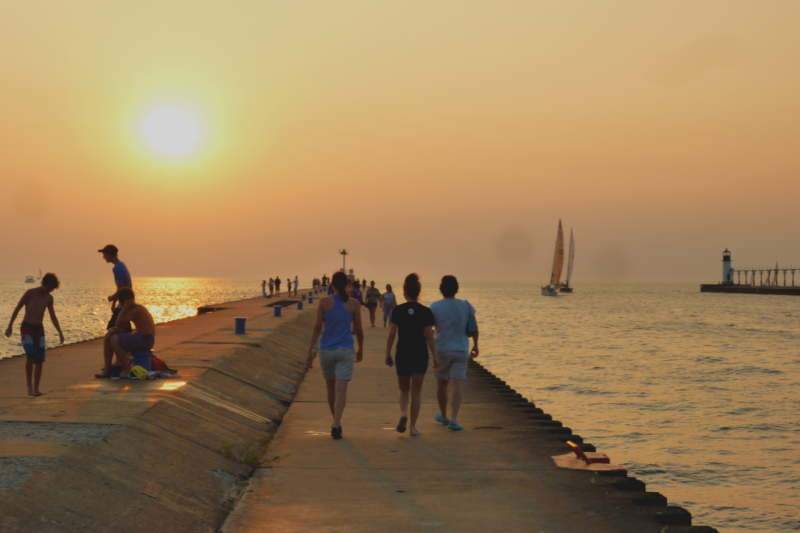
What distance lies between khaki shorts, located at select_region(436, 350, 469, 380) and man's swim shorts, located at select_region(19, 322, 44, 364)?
6.07 meters

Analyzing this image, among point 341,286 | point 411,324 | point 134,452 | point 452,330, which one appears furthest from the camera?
point 452,330

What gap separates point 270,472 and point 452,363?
290 centimetres

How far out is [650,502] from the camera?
23.4 feet

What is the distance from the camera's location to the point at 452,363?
9.78 meters

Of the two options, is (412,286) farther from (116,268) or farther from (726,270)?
(726,270)

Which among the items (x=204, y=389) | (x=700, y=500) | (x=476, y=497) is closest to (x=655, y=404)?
(x=700, y=500)

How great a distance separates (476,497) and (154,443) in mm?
3210

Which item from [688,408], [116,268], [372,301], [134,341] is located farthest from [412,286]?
[372,301]

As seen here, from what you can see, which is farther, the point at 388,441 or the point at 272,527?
the point at 388,441

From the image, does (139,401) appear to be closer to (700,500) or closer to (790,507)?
(700,500)

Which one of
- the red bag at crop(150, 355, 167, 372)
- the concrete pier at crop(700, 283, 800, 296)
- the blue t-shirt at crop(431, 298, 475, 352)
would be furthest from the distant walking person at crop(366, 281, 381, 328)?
the concrete pier at crop(700, 283, 800, 296)

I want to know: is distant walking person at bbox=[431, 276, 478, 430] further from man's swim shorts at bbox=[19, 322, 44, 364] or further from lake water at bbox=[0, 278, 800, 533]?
man's swim shorts at bbox=[19, 322, 44, 364]

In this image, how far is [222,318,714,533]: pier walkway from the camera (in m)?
6.32

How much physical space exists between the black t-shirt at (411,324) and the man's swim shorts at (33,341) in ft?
18.5
